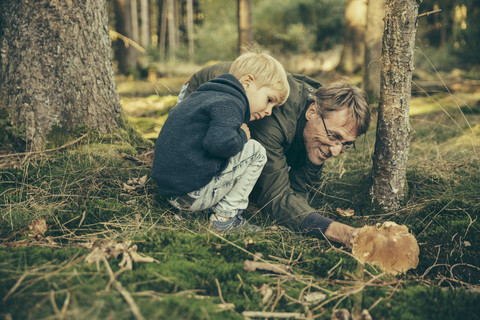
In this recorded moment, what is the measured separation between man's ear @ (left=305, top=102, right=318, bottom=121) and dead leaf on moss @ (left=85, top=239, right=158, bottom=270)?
1.84 meters

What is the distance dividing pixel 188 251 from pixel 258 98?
1.30 m

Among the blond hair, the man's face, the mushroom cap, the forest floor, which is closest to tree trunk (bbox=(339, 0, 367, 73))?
the forest floor

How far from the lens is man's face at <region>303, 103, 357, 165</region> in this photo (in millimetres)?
3127

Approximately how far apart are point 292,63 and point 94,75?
47.5 ft

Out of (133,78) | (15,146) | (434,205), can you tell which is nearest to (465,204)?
(434,205)

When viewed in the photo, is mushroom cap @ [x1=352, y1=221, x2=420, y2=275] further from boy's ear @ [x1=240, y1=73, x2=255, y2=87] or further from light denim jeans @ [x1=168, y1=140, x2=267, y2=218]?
boy's ear @ [x1=240, y1=73, x2=255, y2=87]

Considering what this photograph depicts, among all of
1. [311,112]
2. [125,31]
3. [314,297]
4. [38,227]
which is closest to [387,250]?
[314,297]

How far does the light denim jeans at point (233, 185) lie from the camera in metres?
2.83

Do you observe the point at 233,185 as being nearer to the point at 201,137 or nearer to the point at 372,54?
the point at 201,137

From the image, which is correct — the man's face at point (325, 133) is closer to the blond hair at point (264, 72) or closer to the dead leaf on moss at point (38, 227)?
the blond hair at point (264, 72)

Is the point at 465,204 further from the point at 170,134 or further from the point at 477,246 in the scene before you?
the point at 170,134

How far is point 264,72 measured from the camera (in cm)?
291

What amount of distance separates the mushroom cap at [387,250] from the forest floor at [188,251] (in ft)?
0.24

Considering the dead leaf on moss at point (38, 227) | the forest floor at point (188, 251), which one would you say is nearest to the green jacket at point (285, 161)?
the forest floor at point (188, 251)
